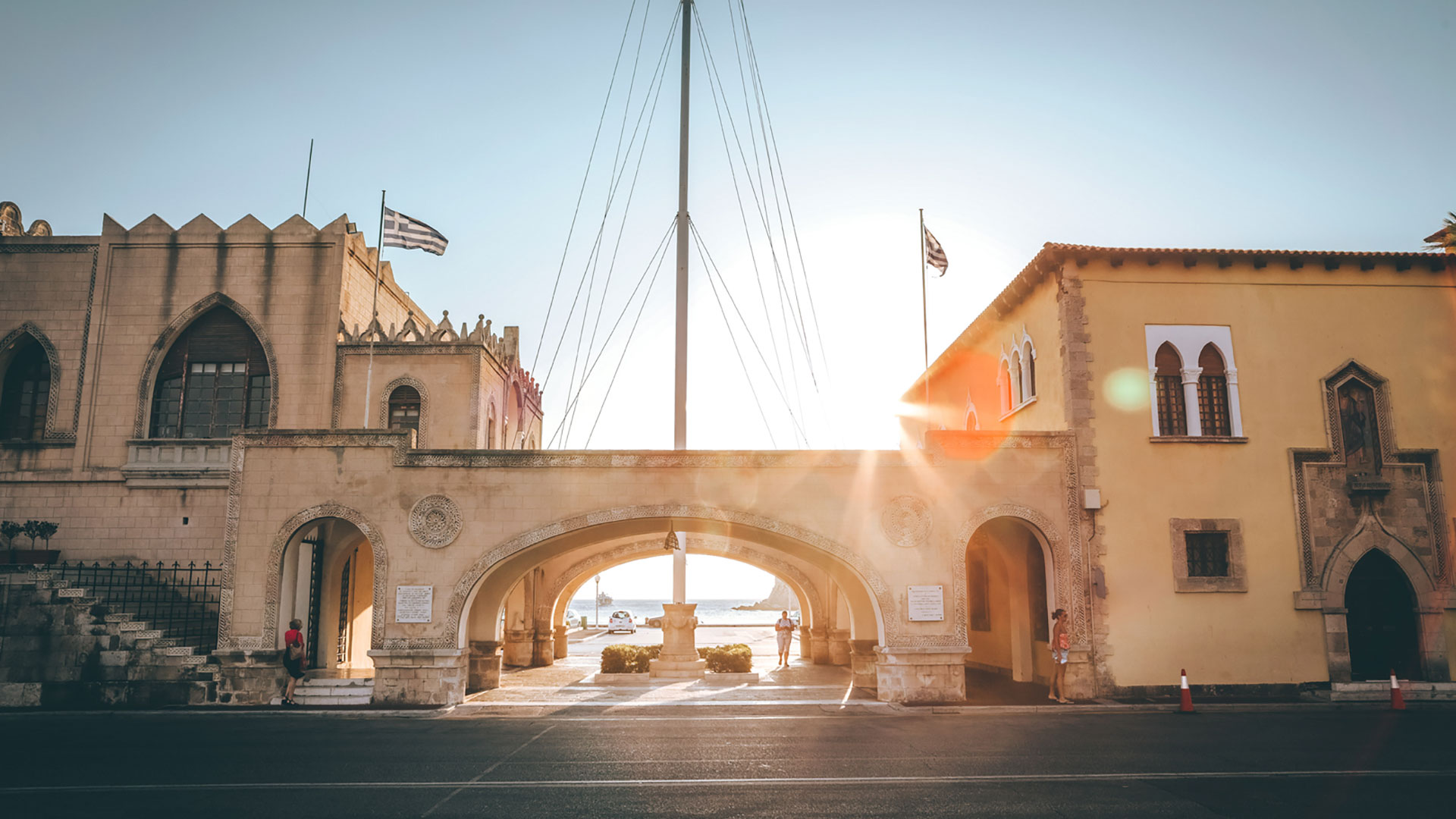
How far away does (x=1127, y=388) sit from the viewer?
21.2 m

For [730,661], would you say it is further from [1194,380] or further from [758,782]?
[758,782]

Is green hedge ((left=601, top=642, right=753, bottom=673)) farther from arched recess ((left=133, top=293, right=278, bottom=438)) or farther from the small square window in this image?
the small square window

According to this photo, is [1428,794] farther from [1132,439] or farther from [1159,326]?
[1159,326]

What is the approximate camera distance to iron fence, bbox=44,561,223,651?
21250 millimetres

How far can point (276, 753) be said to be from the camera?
13.4m

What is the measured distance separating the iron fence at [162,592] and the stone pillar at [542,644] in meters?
9.77

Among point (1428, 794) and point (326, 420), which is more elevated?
point (326, 420)

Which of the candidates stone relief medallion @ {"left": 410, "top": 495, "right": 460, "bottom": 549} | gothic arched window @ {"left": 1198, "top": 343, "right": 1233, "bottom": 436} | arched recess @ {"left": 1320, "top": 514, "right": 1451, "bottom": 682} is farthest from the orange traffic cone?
stone relief medallion @ {"left": 410, "top": 495, "right": 460, "bottom": 549}

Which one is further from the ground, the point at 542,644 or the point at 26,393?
the point at 26,393

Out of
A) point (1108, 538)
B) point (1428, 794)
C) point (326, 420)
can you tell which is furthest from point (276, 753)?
point (1108, 538)

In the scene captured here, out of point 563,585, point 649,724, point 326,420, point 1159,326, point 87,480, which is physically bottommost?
point 649,724

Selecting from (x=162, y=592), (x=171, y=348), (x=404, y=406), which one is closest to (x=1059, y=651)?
(x=404, y=406)

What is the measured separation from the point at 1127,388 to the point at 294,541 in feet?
63.9

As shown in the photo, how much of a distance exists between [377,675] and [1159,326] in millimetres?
19600
